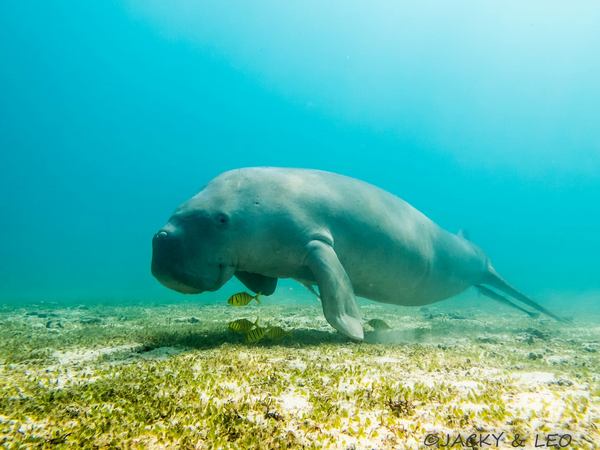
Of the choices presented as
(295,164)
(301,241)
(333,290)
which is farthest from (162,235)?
(295,164)

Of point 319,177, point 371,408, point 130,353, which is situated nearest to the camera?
point 371,408

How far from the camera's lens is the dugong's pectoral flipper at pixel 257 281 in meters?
4.92

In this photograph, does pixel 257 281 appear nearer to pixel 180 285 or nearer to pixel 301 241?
pixel 301 241

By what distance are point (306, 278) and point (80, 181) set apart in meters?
115

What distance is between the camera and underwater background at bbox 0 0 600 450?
6.50 ft

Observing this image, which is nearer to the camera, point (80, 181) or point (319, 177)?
point (319, 177)

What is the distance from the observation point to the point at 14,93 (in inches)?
3142

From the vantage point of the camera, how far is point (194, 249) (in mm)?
3672

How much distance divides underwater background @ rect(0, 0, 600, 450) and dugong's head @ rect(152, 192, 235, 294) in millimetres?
755

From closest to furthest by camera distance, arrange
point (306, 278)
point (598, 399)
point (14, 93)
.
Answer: point (598, 399), point (306, 278), point (14, 93)

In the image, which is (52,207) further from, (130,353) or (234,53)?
(130,353)

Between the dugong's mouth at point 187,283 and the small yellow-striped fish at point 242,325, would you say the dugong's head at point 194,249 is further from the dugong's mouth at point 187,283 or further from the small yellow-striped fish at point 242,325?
the small yellow-striped fish at point 242,325

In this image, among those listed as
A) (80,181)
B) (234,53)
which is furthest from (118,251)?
(234,53)

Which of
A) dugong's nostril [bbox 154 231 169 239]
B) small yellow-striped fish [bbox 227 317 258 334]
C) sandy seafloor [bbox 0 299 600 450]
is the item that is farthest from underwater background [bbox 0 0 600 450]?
dugong's nostril [bbox 154 231 169 239]
